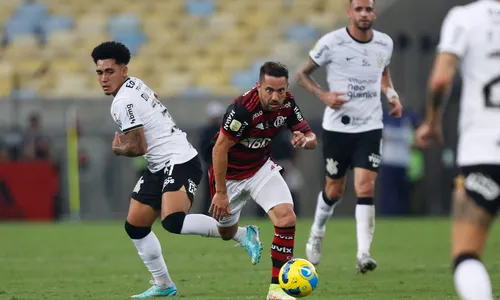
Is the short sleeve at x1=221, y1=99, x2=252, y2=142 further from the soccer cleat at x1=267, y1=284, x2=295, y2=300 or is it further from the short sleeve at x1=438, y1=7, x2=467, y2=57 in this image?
the short sleeve at x1=438, y1=7, x2=467, y2=57

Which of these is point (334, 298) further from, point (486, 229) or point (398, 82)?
point (398, 82)

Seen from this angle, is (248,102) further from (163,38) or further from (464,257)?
(163,38)

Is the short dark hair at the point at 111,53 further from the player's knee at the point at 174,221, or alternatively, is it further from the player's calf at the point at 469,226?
the player's calf at the point at 469,226

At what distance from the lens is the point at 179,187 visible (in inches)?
356

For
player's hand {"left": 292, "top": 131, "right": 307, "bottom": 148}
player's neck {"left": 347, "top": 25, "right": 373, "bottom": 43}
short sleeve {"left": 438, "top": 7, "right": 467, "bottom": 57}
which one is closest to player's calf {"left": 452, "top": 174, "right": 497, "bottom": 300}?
short sleeve {"left": 438, "top": 7, "right": 467, "bottom": 57}

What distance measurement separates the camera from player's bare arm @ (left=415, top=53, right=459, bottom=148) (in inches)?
231

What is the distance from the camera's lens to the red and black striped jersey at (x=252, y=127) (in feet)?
27.9

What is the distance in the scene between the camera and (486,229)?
6.02 meters

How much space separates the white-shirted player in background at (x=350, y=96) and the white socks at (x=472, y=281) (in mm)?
5265

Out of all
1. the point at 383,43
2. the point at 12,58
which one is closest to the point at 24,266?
the point at 383,43

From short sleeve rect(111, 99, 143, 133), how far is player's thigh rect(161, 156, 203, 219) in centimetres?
51

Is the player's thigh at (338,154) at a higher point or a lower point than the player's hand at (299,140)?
lower

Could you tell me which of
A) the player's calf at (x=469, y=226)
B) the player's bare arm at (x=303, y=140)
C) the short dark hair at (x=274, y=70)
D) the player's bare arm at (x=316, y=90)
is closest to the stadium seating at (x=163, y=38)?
the player's bare arm at (x=316, y=90)

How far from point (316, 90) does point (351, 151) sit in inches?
28.8
